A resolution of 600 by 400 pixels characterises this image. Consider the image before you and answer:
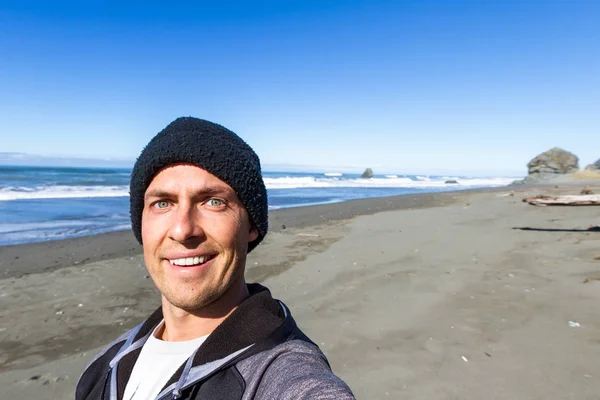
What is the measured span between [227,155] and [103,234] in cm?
1084

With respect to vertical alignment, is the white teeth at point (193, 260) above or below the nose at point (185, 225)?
below

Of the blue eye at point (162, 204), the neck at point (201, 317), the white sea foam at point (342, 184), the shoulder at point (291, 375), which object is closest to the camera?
the shoulder at point (291, 375)

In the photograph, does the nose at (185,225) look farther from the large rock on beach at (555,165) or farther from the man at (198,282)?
the large rock on beach at (555,165)

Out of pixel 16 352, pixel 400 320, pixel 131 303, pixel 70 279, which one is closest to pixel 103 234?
pixel 70 279

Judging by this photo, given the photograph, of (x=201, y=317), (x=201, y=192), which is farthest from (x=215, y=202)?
(x=201, y=317)

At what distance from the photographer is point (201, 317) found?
A: 64.9 inches

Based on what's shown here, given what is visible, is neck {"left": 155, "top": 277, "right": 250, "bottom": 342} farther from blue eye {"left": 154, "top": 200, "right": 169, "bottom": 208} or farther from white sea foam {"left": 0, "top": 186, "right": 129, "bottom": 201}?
white sea foam {"left": 0, "top": 186, "right": 129, "bottom": 201}

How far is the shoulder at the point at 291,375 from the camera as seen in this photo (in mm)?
1194

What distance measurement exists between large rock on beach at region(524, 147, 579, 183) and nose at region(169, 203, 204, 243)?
43.0 meters

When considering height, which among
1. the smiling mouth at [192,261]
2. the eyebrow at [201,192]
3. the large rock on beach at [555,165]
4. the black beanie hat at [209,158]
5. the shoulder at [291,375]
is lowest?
the shoulder at [291,375]

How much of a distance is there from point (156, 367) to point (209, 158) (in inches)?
38.6

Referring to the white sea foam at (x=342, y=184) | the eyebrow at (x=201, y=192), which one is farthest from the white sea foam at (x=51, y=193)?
the eyebrow at (x=201, y=192)

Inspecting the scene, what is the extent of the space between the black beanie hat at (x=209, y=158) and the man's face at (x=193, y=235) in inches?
1.9

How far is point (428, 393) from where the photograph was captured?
2.93 metres
